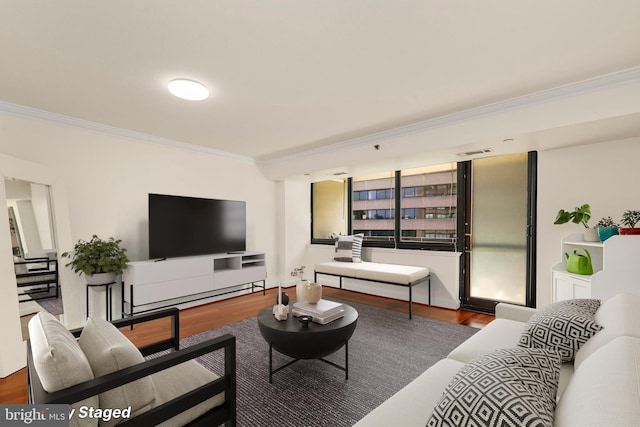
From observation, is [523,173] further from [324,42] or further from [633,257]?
[324,42]

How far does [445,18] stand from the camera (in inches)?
66.7

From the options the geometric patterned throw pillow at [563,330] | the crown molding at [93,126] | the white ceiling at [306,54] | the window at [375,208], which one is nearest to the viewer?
the geometric patterned throw pillow at [563,330]

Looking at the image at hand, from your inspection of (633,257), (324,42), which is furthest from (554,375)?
(324,42)

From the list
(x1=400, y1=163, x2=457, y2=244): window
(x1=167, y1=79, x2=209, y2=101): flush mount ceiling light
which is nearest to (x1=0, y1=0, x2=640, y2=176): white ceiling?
(x1=167, y1=79, x2=209, y2=101): flush mount ceiling light

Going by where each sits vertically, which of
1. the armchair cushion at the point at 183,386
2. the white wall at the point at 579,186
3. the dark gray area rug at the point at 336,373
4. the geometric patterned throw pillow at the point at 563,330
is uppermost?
the white wall at the point at 579,186

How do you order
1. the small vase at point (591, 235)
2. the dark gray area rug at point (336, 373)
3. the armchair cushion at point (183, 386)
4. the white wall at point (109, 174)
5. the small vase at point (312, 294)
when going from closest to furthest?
the armchair cushion at point (183, 386) → the dark gray area rug at point (336, 373) → the small vase at point (312, 294) → the small vase at point (591, 235) → the white wall at point (109, 174)

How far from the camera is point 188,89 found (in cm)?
249

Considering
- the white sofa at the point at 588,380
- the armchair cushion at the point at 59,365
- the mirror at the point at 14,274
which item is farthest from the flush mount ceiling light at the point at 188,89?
the white sofa at the point at 588,380

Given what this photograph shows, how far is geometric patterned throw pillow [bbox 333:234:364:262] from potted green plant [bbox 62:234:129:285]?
10.1 feet

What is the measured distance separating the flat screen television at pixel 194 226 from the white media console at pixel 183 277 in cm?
14

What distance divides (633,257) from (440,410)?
Result: 7.28 feet

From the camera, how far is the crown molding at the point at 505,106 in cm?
231

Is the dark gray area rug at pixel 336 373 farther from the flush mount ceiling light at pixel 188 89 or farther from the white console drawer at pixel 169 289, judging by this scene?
the flush mount ceiling light at pixel 188 89

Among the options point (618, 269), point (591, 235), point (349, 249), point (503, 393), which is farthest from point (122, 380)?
point (349, 249)
